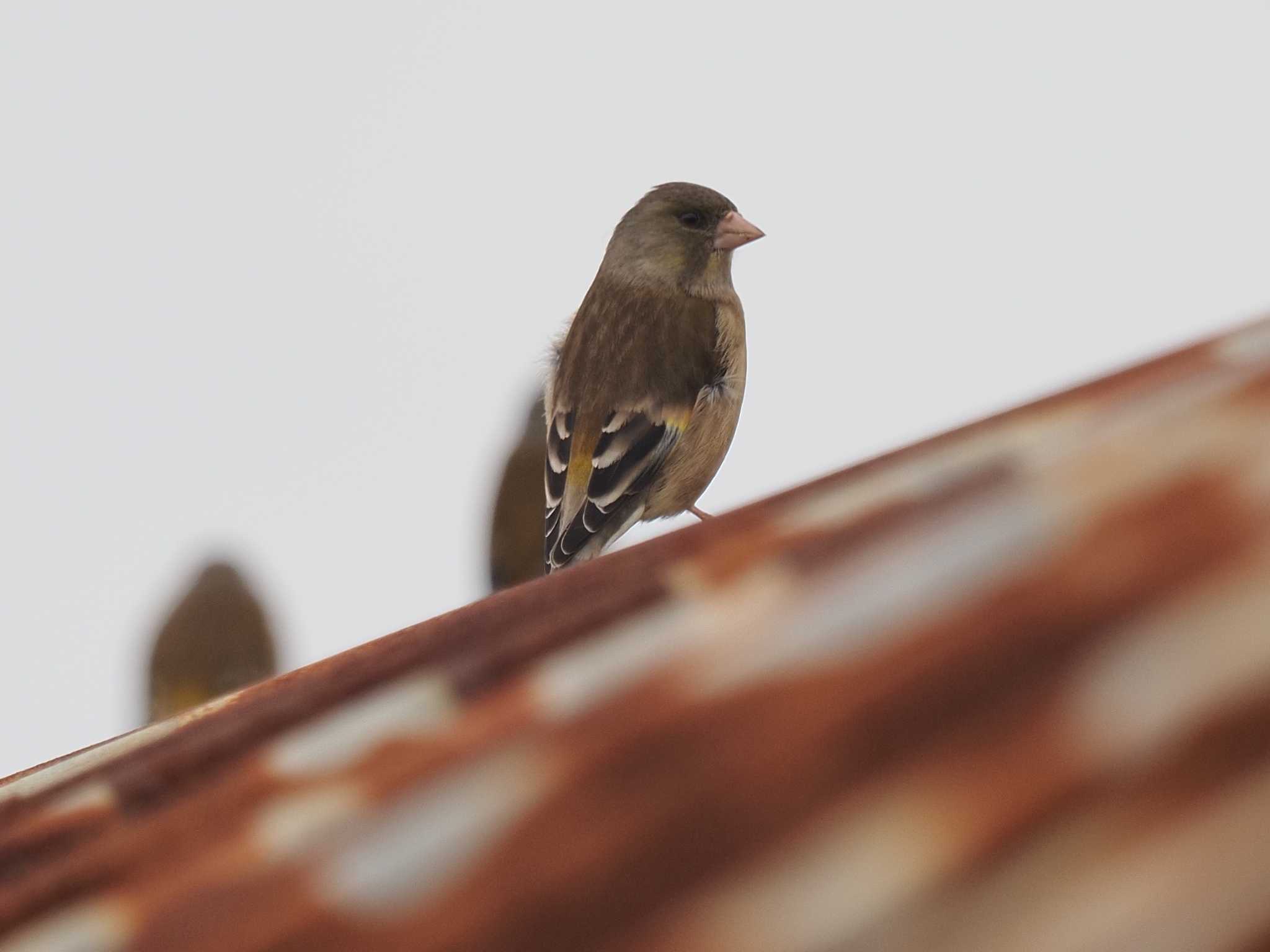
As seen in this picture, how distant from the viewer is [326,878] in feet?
0.46

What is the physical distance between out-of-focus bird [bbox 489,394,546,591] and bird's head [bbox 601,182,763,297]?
0.54 ft

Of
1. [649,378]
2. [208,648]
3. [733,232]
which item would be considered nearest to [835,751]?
[208,648]

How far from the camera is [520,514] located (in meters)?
1.27

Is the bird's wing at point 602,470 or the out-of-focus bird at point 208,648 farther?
the bird's wing at point 602,470

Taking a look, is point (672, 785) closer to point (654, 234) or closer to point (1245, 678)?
point (1245, 678)

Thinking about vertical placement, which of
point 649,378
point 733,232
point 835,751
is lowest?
point 835,751

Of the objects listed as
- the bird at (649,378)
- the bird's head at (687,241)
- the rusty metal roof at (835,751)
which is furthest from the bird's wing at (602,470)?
the rusty metal roof at (835,751)

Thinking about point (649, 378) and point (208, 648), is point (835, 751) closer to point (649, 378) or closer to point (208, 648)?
point (208, 648)

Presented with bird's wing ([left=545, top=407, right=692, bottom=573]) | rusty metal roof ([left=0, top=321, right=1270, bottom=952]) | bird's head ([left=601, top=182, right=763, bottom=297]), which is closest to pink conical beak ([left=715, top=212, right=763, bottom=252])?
bird's head ([left=601, top=182, right=763, bottom=297])

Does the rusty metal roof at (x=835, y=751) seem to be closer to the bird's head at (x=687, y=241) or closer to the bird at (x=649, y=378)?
the bird at (x=649, y=378)

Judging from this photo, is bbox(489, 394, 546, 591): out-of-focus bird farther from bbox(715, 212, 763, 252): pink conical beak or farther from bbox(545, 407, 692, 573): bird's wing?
bbox(715, 212, 763, 252): pink conical beak

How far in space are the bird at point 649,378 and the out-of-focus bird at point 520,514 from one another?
0.03 meters

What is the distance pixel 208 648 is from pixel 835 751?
0.95 m

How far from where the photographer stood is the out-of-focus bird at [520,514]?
1.18 metres
